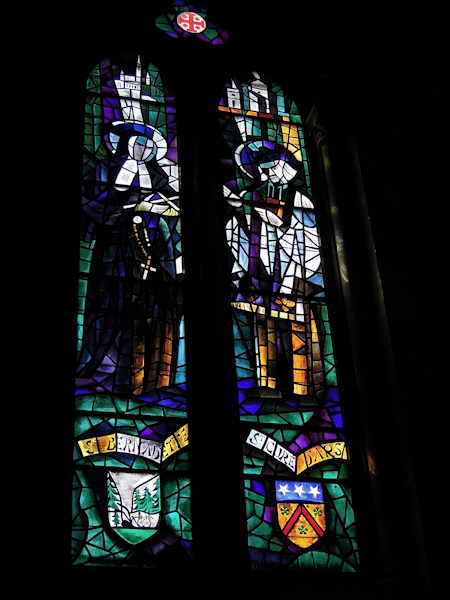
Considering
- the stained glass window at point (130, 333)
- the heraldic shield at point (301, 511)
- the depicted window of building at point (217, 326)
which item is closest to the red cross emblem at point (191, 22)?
the depicted window of building at point (217, 326)

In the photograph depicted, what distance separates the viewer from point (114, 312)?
6422mm

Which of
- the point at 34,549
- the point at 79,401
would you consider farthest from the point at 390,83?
the point at 34,549

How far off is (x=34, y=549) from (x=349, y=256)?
103 inches

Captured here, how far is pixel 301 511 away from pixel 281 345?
38.5 inches

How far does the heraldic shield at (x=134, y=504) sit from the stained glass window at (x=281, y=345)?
1.57 feet

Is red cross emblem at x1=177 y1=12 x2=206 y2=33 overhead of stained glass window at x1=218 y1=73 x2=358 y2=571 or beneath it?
overhead

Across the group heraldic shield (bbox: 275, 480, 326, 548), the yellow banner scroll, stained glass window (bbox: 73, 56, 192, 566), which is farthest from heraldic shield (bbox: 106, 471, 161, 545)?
the yellow banner scroll

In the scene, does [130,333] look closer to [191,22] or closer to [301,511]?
[301,511]

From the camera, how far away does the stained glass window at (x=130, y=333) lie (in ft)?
18.9

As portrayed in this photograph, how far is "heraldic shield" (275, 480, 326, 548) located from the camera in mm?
5969

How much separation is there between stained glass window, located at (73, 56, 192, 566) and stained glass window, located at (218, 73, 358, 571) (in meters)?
0.35

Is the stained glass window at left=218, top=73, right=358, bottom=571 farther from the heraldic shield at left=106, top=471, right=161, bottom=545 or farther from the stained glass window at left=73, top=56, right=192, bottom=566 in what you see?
the heraldic shield at left=106, top=471, right=161, bottom=545

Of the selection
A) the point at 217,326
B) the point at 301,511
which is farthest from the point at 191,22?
the point at 301,511

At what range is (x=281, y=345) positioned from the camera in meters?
6.59
